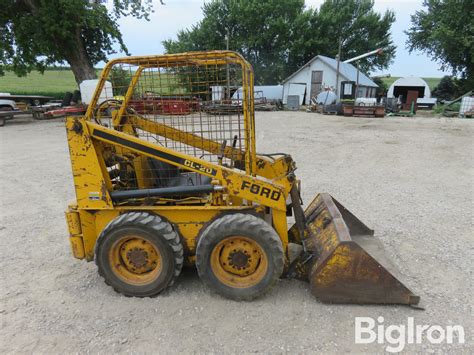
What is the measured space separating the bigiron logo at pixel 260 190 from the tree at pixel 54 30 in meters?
18.7

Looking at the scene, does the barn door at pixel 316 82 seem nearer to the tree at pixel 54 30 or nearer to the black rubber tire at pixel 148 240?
the tree at pixel 54 30

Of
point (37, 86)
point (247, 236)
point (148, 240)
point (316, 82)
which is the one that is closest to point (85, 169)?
point (148, 240)

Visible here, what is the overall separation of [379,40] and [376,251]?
47.1 meters

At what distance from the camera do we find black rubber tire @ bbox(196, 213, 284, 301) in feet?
10.6

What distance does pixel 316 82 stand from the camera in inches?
1239

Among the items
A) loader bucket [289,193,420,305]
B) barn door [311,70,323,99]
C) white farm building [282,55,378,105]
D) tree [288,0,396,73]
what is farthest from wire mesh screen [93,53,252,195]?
tree [288,0,396,73]

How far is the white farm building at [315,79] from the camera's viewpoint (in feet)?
100

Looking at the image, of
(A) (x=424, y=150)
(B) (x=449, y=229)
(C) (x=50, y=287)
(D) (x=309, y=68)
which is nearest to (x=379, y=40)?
(D) (x=309, y=68)

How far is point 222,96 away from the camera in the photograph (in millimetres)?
3893

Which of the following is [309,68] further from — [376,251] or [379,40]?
[376,251]

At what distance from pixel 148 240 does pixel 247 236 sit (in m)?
0.97

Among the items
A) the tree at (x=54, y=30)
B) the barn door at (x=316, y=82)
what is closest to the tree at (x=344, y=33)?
the barn door at (x=316, y=82)

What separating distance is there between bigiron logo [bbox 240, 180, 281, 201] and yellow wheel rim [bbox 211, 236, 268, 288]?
0.46 metres

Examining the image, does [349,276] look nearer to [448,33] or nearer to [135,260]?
[135,260]
